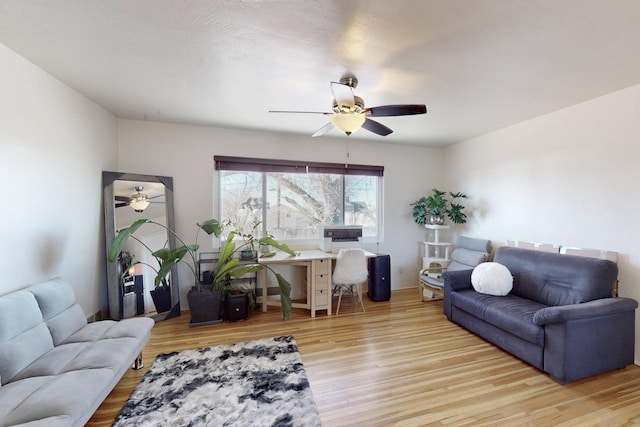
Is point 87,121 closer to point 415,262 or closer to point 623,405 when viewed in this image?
point 415,262

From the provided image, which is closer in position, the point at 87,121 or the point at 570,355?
the point at 570,355

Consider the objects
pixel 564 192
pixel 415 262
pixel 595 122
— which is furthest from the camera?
pixel 415 262

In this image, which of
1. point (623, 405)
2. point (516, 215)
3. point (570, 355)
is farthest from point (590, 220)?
point (623, 405)

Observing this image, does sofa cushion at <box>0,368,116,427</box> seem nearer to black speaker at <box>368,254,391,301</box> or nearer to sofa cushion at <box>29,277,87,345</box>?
sofa cushion at <box>29,277,87,345</box>

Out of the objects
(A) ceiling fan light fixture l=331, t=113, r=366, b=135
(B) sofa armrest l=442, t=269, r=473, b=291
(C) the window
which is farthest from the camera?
(C) the window

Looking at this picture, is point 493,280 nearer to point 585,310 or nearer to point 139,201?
point 585,310

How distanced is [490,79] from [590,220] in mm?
1863

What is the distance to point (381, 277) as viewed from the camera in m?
3.92

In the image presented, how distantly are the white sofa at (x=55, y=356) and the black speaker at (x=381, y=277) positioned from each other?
291 cm

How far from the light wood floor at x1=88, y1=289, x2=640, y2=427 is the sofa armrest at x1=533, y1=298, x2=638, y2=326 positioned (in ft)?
1.73

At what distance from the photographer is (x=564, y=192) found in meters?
2.87

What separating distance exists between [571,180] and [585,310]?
4.94 ft

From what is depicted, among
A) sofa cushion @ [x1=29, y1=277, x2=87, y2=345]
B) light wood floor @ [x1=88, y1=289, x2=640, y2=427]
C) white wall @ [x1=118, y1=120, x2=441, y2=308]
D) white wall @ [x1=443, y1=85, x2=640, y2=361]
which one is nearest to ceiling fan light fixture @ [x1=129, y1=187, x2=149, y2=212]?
white wall @ [x1=118, y1=120, x2=441, y2=308]

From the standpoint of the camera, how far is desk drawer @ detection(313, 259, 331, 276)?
3.37m
